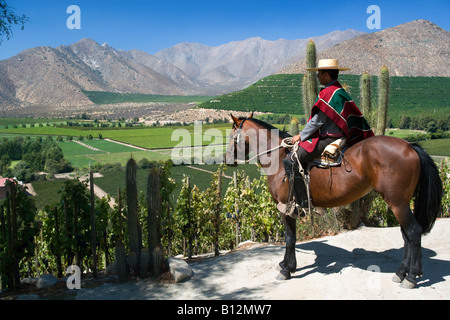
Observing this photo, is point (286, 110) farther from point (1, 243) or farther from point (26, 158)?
point (1, 243)

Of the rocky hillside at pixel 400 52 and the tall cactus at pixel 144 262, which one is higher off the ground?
the rocky hillside at pixel 400 52

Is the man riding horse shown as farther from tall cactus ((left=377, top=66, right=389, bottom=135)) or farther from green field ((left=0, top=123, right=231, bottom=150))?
green field ((left=0, top=123, right=231, bottom=150))

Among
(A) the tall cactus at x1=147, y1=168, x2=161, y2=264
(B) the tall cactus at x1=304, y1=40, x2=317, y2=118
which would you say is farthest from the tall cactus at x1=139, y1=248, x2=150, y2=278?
(B) the tall cactus at x1=304, y1=40, x2=317, y2=118

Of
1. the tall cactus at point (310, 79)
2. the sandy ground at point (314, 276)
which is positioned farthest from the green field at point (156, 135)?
the sandy ground at point (314, 276)

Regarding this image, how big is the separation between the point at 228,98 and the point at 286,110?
90.6 feet

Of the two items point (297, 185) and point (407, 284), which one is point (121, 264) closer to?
point (297, 185)

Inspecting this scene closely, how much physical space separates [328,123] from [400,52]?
141542 millimetres

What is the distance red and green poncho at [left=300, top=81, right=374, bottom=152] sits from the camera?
493cm

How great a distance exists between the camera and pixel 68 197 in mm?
6246

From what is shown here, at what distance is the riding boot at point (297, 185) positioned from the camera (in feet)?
17.3

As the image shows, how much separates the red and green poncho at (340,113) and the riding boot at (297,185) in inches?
14.2

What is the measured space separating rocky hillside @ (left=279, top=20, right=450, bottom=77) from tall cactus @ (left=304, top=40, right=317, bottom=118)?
108071mm

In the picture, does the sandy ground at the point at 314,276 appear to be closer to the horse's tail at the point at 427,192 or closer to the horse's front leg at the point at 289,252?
the horse's front leg at the point at 289,252

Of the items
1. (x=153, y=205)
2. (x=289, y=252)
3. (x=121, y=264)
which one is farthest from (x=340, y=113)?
(x=121, y=264)
